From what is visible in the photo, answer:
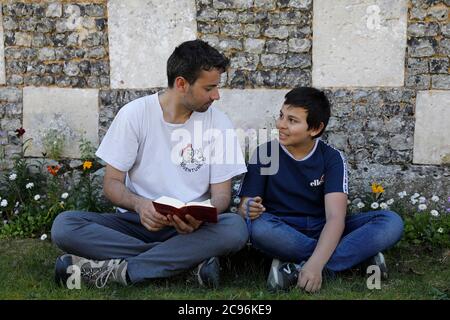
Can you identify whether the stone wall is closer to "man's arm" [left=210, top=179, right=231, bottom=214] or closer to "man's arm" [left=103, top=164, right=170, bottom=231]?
"man's arm" [left=210, top=179, right=231, bottom=214]

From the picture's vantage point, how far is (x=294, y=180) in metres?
3.72

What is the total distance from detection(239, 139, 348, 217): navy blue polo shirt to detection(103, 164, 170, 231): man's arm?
60cm

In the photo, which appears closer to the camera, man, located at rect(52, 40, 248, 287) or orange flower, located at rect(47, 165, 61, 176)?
man, located at rect(52, 40, 248, 287)

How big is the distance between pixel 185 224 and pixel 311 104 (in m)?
1.00

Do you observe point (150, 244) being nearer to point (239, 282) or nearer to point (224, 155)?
point (239, 282)

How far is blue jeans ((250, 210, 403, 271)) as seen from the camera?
357 cm

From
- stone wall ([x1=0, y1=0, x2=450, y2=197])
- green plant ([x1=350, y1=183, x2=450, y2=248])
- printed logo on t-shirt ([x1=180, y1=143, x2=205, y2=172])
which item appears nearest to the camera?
printed logo on t-shirt ([x1=180, y1=143, x2=205, y2=172])

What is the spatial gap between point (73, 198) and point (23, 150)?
2.29 feet

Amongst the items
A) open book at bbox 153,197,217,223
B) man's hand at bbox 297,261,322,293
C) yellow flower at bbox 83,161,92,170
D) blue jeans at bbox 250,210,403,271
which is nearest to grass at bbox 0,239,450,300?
man's hand at bbox 297,261,322,293

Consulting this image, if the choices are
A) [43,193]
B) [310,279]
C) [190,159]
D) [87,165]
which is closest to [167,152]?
[190,159]

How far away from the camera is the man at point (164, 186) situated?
3.47 meters

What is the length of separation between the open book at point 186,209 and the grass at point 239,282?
0.42 meters

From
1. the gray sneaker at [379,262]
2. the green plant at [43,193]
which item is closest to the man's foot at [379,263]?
the gray sneaker at [379,262]
